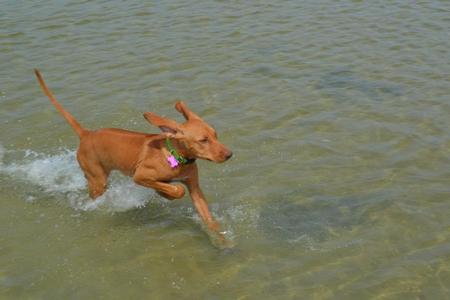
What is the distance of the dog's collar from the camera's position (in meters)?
5.40

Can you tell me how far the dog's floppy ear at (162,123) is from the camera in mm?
5172

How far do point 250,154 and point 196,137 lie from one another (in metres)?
2.16

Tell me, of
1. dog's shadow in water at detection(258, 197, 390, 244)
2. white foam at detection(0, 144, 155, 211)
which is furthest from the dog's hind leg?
dog's shadow in water at detection(258, 197, 390, 244)

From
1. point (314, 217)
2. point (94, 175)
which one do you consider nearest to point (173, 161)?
point (94, 175)

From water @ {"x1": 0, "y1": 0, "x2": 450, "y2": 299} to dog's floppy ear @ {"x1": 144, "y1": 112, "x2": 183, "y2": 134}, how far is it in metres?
1.16

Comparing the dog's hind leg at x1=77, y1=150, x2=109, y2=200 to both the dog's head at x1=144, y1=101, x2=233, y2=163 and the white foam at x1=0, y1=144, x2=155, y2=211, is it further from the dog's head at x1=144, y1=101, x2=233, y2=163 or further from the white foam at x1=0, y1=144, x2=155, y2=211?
the dog's head at x1=144, y1=101, x2=233, y2=163

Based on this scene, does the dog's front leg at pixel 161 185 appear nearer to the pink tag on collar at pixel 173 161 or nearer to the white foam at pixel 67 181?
the pink tag on collar at pixel 173 161

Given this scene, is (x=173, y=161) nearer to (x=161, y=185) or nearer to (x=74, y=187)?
(x=161, y=185)

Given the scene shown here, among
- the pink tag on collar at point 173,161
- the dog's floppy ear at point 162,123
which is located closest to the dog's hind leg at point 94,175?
the pink tag on collar at point 173,161

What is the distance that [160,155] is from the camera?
5.56 metres

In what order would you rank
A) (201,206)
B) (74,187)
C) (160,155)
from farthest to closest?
(74,187)
(201,206)
(160,155)

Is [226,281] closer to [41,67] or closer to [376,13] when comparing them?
[41,67]

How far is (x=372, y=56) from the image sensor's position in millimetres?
9930

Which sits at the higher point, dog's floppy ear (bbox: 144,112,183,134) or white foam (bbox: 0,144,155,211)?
dog's floppy ear (bbox: 144,112,183,134)
